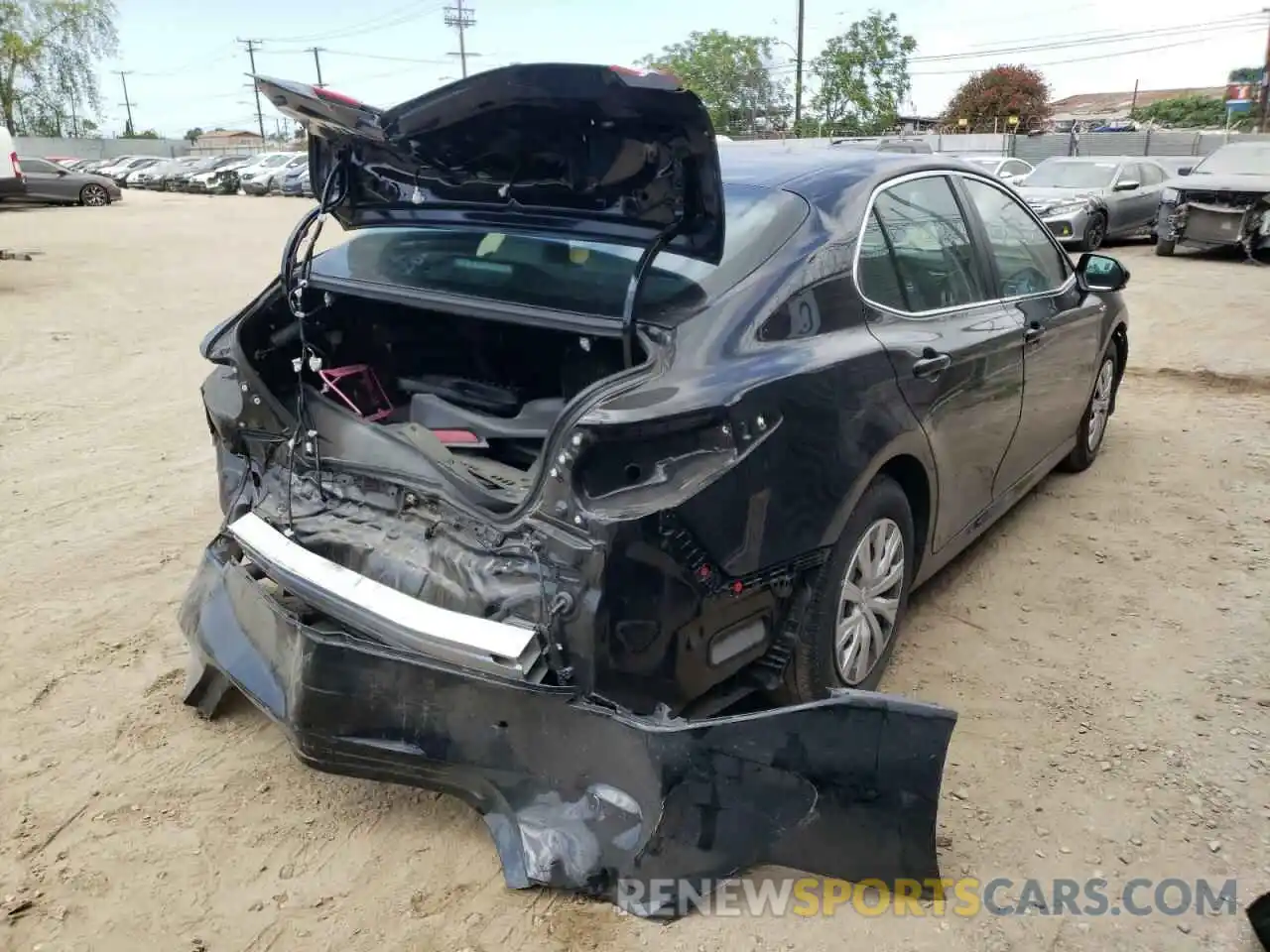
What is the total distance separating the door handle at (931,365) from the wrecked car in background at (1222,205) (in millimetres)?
12713

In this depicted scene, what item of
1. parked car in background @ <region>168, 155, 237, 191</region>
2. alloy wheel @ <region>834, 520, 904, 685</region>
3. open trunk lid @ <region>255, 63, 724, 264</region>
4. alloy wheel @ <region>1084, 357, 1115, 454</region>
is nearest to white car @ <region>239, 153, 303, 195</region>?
parked car in background @ <region>168, 155, 237, 191</region>

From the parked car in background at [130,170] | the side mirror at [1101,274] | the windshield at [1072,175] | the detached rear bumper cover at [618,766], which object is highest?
the parked car in background at [130,170]

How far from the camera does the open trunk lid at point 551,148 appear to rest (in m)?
2.32

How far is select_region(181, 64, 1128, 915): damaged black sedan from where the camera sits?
7.33 feet

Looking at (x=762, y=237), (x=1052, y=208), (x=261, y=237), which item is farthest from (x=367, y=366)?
(x=261, y=237)

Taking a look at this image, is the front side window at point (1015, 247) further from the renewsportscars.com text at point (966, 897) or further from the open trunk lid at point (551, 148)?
the renewsportscars.com text at point (966, 897)

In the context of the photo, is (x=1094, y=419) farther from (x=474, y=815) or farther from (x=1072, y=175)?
(x=1072, y=175)

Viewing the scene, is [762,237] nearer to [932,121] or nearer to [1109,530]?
[1109,530]

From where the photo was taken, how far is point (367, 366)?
138 inches

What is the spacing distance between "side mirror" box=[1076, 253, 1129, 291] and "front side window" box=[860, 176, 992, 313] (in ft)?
4.22

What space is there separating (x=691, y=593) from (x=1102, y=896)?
51.5 inches

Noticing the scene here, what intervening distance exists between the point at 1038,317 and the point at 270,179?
3635cm

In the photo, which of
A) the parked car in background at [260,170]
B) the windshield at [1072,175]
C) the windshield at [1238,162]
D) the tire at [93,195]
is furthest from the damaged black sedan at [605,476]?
the parked car in background at [260,170]

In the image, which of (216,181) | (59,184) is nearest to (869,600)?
(59,184)
